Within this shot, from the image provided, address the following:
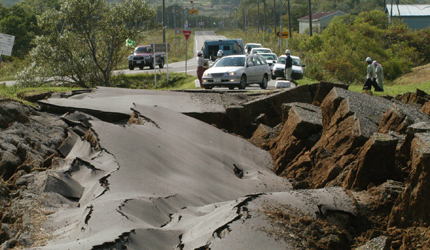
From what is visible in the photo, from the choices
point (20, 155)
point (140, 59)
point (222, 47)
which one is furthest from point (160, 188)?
point (222, 47)

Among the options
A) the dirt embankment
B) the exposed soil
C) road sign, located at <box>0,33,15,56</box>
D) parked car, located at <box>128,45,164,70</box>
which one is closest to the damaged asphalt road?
the dirt embankment

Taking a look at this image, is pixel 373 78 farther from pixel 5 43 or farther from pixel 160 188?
pixel 160 188

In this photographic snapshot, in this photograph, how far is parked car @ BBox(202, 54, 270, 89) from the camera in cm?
1823

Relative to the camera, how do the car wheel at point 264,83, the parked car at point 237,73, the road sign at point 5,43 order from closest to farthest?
1. the road sign at point 5,43
2. the parked car at point 237,73
3. the car wheel at point 264,83

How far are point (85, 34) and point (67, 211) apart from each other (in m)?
16.6

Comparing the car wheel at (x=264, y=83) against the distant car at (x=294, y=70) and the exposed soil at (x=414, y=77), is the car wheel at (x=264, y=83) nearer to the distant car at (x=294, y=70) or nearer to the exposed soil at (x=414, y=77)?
the distant car at (x=294, y=70)

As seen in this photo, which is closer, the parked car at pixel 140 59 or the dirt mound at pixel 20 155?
the dirt mound at pixel 20 155

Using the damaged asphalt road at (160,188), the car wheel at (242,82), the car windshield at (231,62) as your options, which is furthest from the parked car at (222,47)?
the damaged asphalt road at (160,188)

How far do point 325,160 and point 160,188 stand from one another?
3.29 meters

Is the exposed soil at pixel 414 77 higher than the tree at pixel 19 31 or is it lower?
lower

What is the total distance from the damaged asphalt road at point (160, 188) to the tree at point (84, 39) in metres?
10.5

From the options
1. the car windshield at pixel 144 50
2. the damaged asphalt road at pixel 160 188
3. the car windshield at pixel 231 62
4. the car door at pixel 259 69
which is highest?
the car windshield at pixel 144 50

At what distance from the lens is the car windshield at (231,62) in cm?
1930

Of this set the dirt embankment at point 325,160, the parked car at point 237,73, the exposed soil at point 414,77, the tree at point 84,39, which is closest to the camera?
the dirt embankment at point 325,160
